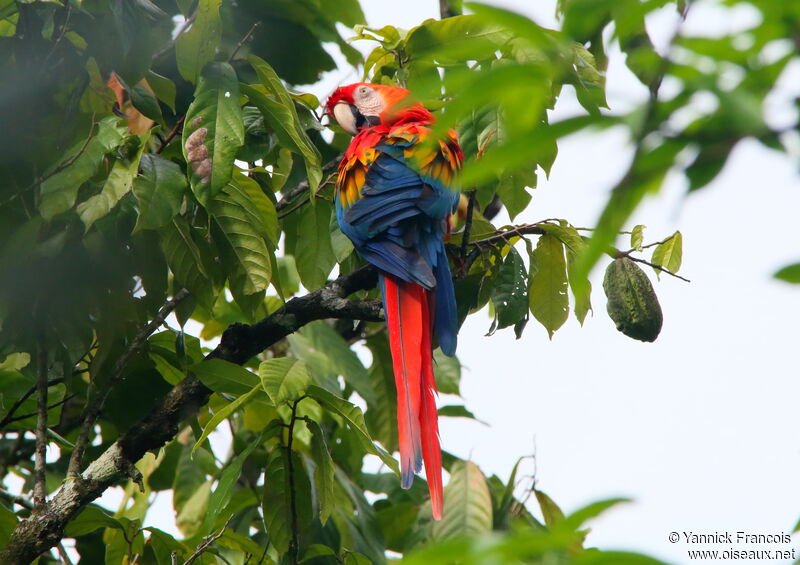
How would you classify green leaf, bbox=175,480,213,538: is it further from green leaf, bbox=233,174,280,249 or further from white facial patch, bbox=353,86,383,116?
white facial patch, bbox=353,86,383,116

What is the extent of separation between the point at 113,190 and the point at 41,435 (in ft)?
1.92

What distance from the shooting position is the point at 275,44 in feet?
8.68

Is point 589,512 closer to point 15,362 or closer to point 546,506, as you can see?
point 15,362

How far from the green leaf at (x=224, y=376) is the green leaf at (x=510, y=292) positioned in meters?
0.61

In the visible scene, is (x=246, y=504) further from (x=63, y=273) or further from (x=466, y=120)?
(x=466, y=120)

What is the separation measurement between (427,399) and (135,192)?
2.99 ft

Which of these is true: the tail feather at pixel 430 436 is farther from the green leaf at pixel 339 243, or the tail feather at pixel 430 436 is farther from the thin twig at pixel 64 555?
the thin twig at pixel 64 555

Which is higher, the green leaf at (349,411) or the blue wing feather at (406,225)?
the blue wing feather at (406,225)

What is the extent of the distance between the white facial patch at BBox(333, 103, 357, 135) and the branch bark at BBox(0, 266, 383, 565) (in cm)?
101

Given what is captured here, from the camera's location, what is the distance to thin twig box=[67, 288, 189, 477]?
191cm

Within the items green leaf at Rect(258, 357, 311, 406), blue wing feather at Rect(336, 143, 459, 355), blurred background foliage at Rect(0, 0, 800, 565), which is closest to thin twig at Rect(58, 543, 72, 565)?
blurred background foliage at Rect(0, 0, 800, 565)

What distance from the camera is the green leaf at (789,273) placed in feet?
2.23

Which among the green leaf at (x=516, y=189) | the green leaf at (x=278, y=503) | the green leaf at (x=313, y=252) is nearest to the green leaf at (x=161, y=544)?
the green leaf at (x=278, y=503)

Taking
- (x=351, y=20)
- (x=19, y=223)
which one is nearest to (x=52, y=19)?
(x=19, y=223)
